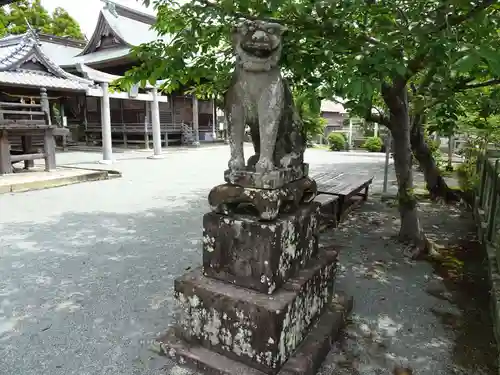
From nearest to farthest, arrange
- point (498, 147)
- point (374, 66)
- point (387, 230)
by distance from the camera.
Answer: point (374, 66) → point (387, 230) → point (498, 147)

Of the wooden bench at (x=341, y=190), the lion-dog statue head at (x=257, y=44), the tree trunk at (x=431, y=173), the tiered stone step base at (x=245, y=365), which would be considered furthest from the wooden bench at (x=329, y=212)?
the lion-dog statue head at (x=257, y=44)

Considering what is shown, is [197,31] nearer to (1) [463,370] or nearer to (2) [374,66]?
(2) [374,66]

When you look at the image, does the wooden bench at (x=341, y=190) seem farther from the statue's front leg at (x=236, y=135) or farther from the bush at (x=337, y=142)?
the bush at (x=337, y=142)

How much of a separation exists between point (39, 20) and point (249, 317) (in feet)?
105

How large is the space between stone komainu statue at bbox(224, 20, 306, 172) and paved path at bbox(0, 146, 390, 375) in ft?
5.47

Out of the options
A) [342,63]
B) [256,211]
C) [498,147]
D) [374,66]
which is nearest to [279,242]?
[256,211]

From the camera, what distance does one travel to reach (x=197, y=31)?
11.5 ft

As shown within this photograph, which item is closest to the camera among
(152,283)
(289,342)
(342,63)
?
(289,342)

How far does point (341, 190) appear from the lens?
6.30m

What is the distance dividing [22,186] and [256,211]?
831cm

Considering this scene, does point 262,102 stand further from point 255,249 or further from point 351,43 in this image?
point 255,249

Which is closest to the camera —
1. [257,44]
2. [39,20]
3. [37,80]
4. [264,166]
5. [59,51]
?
[257,44]

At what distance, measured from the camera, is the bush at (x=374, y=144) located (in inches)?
835

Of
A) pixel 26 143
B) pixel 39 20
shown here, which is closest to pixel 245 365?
pixel 26 143
